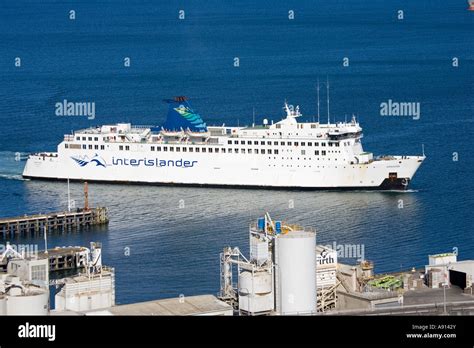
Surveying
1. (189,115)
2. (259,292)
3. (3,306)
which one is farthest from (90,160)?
(3,306)

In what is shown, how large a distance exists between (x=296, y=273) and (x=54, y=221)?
23.7 m

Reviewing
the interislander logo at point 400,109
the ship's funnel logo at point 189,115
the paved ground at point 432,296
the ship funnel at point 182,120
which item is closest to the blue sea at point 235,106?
the interislander logo at point 400,109

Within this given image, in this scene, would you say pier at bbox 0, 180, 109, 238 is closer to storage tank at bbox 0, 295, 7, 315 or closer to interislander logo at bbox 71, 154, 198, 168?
interislander logo at bbox 71, 154, 198, 168

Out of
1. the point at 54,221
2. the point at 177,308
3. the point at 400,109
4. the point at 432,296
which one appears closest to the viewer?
the point at 177,308

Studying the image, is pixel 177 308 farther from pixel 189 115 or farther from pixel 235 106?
pixel 235 106

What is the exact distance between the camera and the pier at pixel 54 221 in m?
49.9

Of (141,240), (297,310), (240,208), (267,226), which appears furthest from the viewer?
(240,208)

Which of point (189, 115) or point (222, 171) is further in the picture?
point (189, 115)

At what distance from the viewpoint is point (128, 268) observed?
41.5 meters

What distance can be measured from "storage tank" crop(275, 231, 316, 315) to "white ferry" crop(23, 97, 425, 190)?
1145 inches

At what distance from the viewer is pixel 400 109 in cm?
7644
